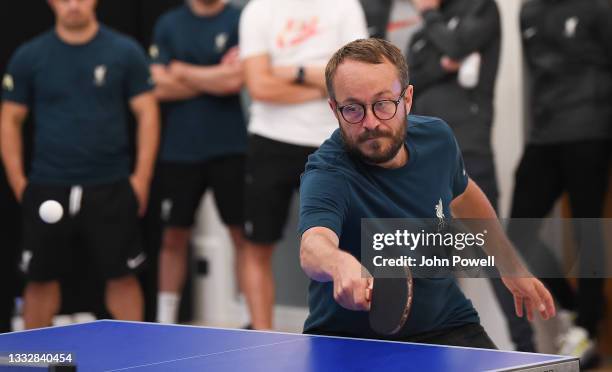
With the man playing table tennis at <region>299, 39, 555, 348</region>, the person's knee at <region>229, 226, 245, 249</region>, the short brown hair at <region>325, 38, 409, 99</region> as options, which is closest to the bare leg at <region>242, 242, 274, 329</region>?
the person's knee at <region>229, 226, 245, 249</region>

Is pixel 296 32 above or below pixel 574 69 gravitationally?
above

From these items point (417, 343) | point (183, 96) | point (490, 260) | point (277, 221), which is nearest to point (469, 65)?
point (277, 221)

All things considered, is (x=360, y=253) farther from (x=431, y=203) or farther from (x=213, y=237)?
(x=213, y=237)

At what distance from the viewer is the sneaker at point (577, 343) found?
620cm

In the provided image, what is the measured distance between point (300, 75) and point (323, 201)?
2887 millimetres

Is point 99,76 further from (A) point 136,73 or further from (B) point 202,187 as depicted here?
(B) point 202,187

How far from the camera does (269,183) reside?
6.30 metres

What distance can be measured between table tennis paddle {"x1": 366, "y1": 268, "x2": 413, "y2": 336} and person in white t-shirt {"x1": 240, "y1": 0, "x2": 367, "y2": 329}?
10.3 feet

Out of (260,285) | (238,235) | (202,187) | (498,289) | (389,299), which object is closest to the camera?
(389,299)

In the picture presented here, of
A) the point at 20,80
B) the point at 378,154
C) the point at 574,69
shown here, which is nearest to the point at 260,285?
the point at 20,80

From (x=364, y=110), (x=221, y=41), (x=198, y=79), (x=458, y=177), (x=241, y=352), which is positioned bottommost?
(x=241, y=352)

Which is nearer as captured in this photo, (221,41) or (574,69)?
(574,69)

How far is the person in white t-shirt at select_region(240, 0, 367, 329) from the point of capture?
6.16 m

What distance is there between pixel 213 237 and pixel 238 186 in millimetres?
2072
